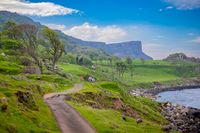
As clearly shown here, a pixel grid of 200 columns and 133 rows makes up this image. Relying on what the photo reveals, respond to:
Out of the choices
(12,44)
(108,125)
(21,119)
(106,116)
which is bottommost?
(106,116)

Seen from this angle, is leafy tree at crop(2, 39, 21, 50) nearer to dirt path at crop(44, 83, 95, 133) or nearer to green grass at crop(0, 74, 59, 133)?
dirt path at crop(44, 83, 95, 133)

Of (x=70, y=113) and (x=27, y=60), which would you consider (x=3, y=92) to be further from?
(x=27, y=60)

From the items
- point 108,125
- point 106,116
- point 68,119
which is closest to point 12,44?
point 106,116

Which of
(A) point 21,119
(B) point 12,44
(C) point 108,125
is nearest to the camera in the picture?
(A) point 21,119

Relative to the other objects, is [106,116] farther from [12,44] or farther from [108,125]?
[12,44]

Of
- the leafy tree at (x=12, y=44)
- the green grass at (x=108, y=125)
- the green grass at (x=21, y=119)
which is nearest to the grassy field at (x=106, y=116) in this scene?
the green grass at (x=108, y=125)

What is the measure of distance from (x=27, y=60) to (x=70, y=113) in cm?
9525

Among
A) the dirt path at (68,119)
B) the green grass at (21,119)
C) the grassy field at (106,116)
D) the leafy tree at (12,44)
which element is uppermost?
the leafy tree at (12,44)

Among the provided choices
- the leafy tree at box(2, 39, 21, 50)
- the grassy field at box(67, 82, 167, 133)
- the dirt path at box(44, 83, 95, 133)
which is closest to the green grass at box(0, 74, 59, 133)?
the dirt path at box(44, 83, 95, 133)

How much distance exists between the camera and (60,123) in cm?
4641

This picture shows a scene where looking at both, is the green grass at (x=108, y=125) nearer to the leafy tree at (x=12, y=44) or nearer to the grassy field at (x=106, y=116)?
the grassy field at (x=106, y=116)

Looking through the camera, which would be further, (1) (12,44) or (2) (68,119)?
(1) (12,44)

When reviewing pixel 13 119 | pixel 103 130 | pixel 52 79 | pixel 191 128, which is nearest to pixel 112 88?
pixel 52 79

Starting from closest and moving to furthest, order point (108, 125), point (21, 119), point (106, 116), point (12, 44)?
point (21, 119)
point (108, 125)
point (106, 116)
point (12, 44)
